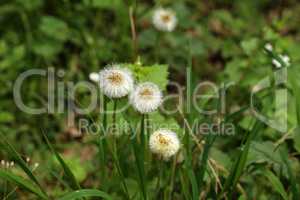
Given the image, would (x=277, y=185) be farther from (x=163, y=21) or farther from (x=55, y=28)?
(x=55, y=28)

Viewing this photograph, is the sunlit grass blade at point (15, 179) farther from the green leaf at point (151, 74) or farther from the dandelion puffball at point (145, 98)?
the green leaf at point (151, 74)

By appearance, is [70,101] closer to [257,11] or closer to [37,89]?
[37,89]

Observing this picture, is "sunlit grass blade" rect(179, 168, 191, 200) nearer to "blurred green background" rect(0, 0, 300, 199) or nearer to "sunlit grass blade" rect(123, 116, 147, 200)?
"sunlit grass blade" rect(123, 116, 147, 200)

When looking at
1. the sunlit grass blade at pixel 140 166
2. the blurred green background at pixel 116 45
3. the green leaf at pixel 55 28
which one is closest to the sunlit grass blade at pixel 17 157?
the sunlit grass blade at pixel 140 166

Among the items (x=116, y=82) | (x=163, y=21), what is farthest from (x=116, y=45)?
(x=116, y=82)

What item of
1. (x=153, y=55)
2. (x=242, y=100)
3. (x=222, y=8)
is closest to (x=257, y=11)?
(x=222, y=8)

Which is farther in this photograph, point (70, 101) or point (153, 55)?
point (153, 55)
